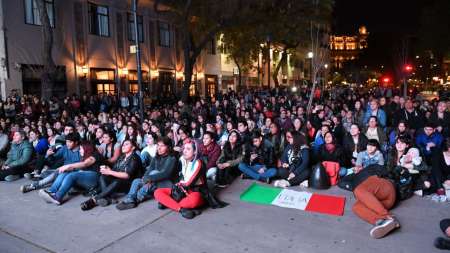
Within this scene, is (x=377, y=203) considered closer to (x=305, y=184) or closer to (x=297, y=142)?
(x=305, y=184)

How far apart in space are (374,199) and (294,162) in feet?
7.27

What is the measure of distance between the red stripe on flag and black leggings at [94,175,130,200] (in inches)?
123

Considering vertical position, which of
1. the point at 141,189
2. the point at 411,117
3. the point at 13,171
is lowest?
the point at 13,171

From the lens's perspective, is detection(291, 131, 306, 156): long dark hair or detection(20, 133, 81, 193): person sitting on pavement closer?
detection(20, 133, 81, 193): person sitting on pavement

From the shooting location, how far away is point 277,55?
152 ft

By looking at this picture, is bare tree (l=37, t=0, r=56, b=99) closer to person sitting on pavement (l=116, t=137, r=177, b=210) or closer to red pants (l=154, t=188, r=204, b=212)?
person sitting on pavement (l=116, t=137, r=177, b=210)

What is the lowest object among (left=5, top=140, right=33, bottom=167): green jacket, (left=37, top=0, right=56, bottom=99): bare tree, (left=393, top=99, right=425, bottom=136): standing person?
(left=5, top=140, right=33, bottom=167): green jacket

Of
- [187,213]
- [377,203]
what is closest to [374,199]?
[377,203]

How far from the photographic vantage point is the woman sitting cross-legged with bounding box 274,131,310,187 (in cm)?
664

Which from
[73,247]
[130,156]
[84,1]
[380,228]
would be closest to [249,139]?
[130,156]

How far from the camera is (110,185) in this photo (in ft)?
20.0

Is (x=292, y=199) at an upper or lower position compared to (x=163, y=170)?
lower

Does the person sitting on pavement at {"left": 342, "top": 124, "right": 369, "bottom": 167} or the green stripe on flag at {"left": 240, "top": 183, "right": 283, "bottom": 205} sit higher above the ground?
the person sitting on pavement at {"left": 342, "top": 124, "right": 369, "bottom": 167}

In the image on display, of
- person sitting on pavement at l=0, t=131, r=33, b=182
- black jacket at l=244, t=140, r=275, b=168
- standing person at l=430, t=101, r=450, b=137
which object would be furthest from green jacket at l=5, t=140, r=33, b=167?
standing person at l=430, t=101, r=450, b=137
